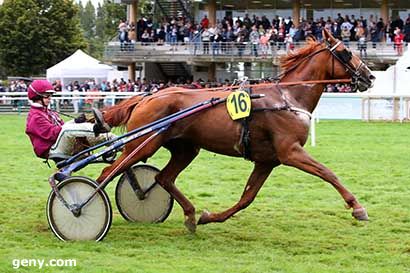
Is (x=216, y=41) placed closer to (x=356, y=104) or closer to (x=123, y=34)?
(x=123, y=34)

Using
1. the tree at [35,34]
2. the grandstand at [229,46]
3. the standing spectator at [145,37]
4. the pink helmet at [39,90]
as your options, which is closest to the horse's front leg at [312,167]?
the pink helmet at [39,90]

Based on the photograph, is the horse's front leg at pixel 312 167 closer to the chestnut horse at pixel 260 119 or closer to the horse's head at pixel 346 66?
the chestnut horse at pixel 260 119

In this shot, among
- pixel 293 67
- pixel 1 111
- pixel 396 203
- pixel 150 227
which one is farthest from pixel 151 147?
pixel 1 111

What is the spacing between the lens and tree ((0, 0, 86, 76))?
159 ft

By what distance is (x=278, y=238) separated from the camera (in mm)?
6668

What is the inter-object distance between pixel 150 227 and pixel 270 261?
5.83 feet

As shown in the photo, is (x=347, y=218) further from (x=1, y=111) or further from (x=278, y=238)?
(x=1, y=111)

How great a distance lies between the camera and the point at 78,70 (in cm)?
3475

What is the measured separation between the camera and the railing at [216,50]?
29.5 m

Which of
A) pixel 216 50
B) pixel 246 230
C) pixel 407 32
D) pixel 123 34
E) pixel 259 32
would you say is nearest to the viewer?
pixel 246 230

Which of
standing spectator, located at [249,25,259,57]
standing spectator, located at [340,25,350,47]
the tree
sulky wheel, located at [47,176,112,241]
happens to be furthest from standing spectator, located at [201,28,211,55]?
sulky wheel, located at [47,176,112,241]

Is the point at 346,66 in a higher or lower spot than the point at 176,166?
higher

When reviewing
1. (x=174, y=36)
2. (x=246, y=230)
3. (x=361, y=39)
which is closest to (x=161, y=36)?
(x=174, y=36)

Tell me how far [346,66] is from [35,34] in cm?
4380
